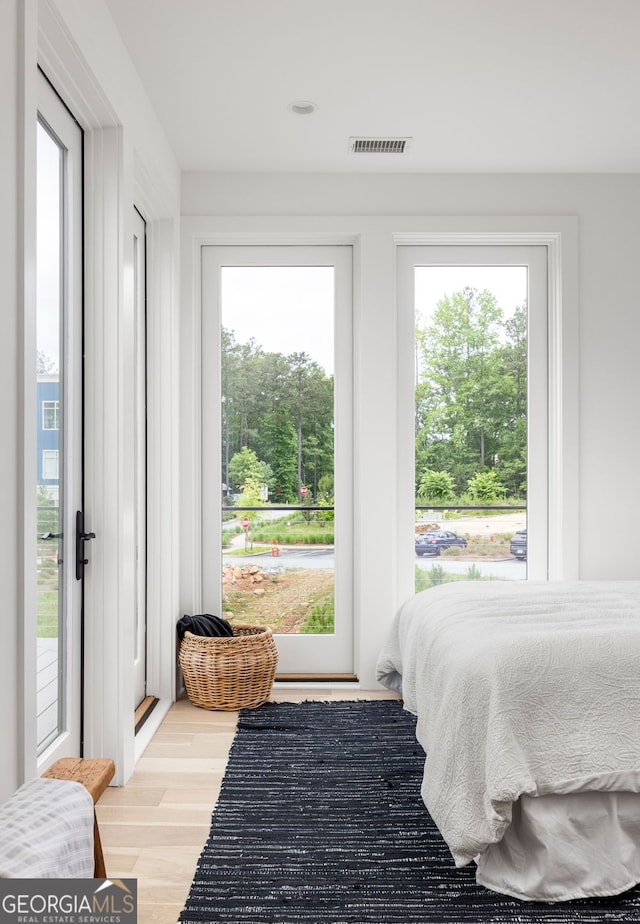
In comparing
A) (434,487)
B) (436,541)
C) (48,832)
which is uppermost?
(434,487)

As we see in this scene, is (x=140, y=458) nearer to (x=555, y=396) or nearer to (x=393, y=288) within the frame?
(x=393, y=288)

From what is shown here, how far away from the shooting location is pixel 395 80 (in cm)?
299

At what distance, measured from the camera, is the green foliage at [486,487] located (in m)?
4.06

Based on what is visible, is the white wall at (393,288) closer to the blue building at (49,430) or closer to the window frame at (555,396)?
the window frame at (555,396)

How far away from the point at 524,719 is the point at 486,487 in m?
2.10

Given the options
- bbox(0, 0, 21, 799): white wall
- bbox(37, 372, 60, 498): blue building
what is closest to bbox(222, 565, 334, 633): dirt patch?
bbox(37, 372, 60, 498): blue building

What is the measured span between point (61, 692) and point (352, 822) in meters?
1.08

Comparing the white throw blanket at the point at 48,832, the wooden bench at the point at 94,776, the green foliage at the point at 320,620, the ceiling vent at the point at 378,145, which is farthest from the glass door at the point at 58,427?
the green foliage at the point at 320,620

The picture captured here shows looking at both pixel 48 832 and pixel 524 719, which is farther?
pixel 524 719

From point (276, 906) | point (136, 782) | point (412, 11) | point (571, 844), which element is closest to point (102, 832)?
point (136, 782)

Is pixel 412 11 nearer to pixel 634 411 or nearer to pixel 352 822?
pixel 634 411

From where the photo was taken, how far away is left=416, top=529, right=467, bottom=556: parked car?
4051 mm

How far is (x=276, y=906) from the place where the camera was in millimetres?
1973

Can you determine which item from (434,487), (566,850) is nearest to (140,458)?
(434,487)
